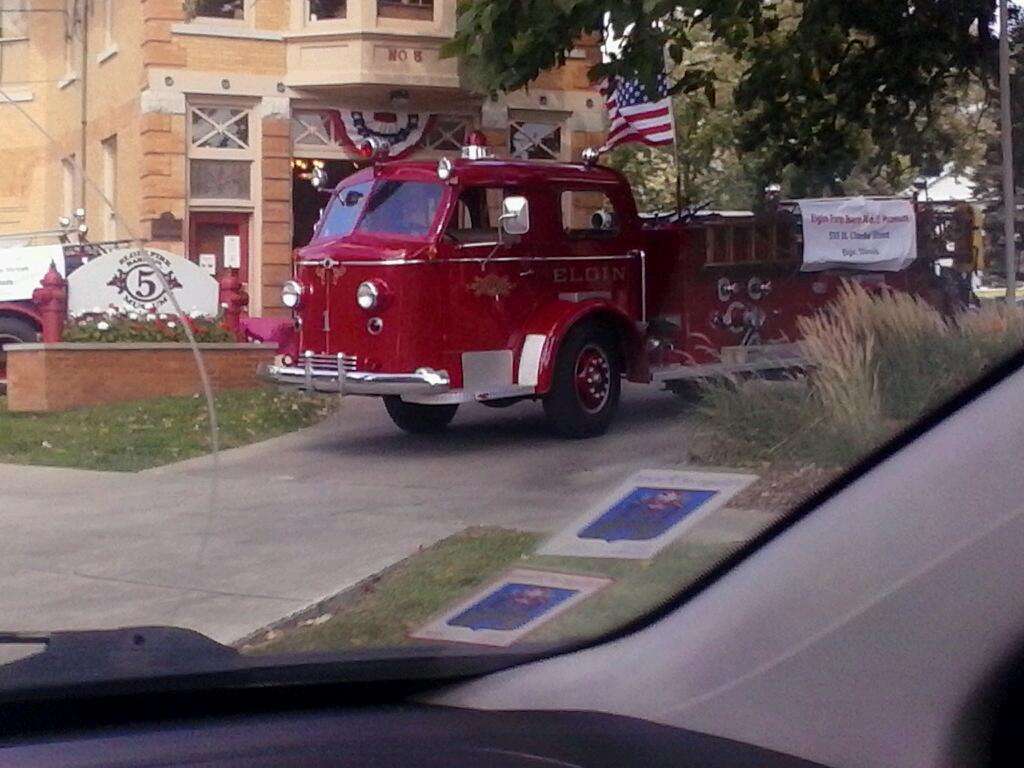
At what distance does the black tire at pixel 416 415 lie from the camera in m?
10.2

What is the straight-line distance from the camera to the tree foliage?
26.4 feet

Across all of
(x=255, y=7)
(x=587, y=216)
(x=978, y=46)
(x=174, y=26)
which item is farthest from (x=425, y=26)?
(x=978, y=46)

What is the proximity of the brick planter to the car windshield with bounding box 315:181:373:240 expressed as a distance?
1155 mm

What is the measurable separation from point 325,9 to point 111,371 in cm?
961

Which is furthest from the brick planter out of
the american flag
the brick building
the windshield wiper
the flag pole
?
the windshield wiper

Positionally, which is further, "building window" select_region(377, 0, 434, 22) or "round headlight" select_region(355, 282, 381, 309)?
"building window" select_region(377, 0, 434, 22)

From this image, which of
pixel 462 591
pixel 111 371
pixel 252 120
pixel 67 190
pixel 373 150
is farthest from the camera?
pixel 252 120

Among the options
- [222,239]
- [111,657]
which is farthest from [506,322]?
[222,239]

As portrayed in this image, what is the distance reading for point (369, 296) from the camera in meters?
10.9

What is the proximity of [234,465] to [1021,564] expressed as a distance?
505cm

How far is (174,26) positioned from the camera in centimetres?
1973

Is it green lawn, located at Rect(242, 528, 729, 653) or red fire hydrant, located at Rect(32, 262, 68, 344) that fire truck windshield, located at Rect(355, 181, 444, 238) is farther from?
green lawn, located at Rect(242, 528, 729, 653)

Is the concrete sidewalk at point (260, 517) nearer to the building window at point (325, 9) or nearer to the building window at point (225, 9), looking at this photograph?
the building window at point (225, 9)

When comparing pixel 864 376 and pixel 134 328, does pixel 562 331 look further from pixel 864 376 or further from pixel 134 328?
pixel 864 376
